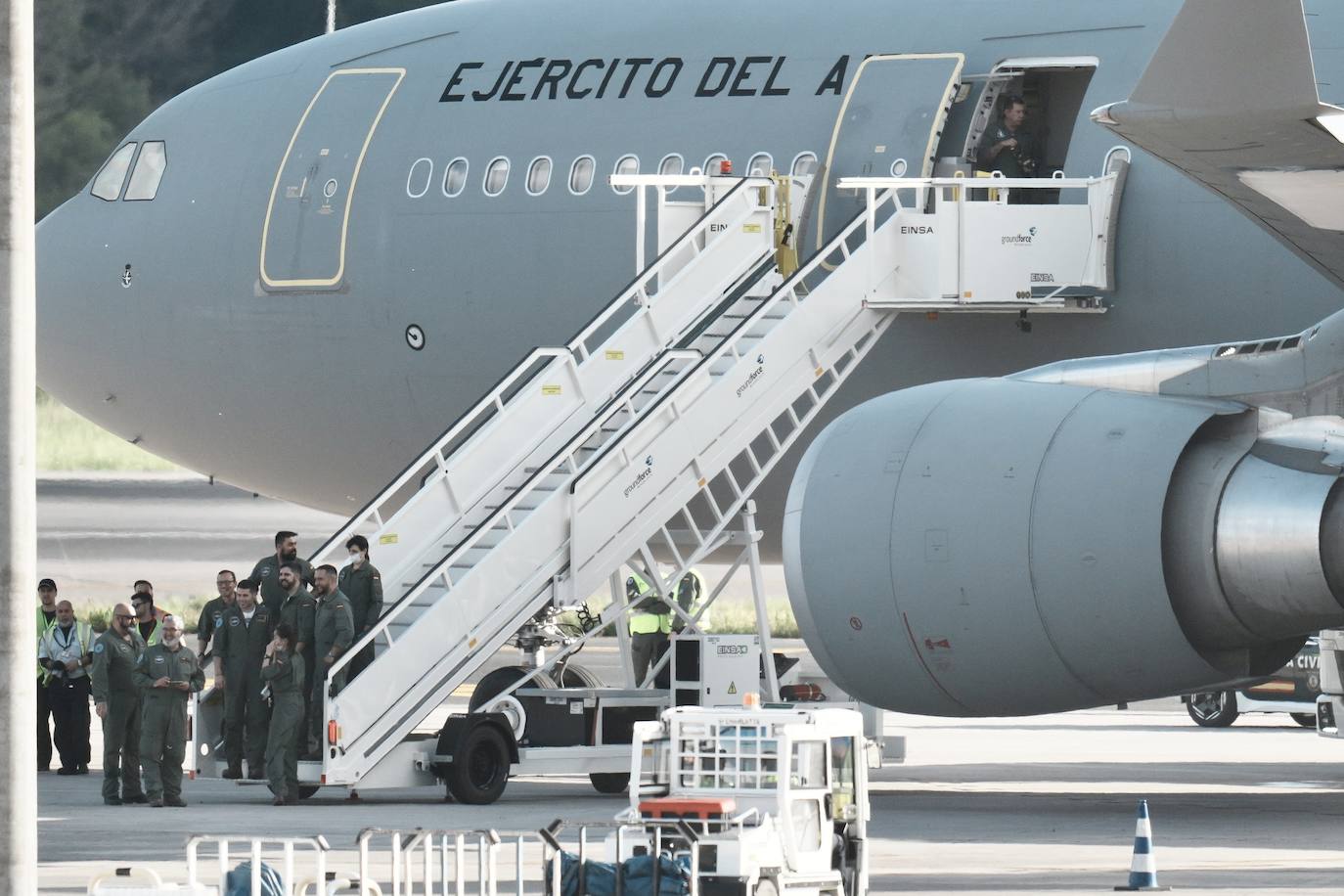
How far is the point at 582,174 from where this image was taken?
797 inches

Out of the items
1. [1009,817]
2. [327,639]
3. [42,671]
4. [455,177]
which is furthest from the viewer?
[42,671]

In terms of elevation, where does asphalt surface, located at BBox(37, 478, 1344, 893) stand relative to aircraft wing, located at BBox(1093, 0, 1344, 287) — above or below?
below

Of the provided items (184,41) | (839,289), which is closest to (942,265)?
(839,289)

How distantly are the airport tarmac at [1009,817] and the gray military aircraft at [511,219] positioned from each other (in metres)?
1.06

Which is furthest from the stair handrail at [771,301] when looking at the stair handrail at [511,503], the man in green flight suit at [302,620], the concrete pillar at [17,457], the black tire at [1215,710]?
the concrete pillar at [17,457]

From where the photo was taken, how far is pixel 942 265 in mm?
18531

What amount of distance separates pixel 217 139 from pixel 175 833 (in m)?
8.53

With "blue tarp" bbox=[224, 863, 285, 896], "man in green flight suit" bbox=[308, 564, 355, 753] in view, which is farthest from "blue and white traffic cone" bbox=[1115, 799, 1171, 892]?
"man in green flight suit" bbox=[308, 564, 355, 753]

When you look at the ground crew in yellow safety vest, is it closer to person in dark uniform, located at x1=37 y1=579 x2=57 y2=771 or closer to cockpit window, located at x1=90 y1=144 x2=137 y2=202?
person in dark uniform, located at x1=37 y1=579 x2=57 y2=771

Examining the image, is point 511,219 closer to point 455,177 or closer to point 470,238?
point 470,238

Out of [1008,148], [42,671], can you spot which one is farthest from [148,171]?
[1008,148]

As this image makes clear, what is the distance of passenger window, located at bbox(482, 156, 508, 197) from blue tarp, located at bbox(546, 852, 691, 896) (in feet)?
32.0

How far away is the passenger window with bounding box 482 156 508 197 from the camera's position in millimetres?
20625

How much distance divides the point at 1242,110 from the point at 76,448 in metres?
37.7
